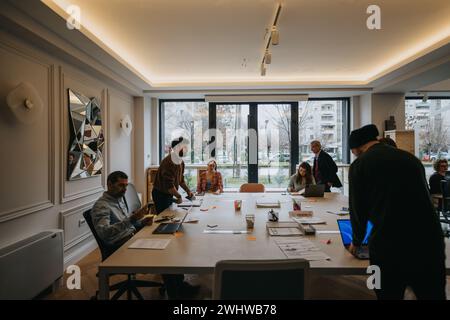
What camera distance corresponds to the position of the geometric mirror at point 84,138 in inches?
129

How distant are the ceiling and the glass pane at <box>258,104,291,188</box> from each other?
1304 mm

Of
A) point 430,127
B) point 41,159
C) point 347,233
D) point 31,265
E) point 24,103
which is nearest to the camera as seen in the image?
point 347,233

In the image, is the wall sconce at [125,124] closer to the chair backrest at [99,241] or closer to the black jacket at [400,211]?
the chair backrest at [99,241]

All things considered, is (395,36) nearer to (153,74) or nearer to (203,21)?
(203,21)

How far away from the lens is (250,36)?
10.9ft

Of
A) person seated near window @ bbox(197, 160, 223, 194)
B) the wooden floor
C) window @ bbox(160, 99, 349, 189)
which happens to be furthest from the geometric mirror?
window @ bbox(160, 99, 349, 189)

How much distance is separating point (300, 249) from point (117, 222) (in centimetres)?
145

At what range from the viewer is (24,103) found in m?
2.40

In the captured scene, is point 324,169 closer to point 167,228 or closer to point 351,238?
point 351,238

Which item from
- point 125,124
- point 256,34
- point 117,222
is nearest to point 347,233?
point 117,222

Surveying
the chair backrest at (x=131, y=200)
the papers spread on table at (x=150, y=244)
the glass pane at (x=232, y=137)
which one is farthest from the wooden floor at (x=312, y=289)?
the glass pane at (x=232, y=137)

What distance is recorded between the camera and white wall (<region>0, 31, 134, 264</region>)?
7.89 feet

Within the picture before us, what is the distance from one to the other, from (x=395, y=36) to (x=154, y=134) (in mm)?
4950

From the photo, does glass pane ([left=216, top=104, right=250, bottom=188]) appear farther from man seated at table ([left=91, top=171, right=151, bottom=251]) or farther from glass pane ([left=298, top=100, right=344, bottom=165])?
man seated at table ([left=91, top=171, right=151, bottom=251])
